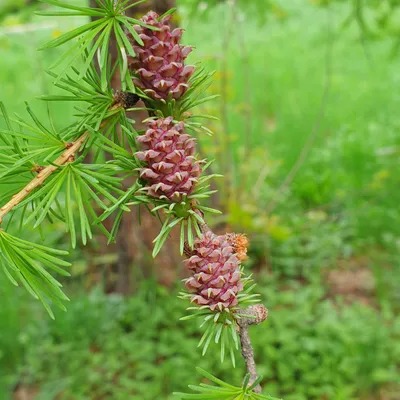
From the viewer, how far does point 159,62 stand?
489mm

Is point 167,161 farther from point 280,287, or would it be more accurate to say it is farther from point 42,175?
point 280,287

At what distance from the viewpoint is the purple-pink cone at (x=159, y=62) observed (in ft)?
1.60

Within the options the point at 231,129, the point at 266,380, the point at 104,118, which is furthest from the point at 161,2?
the point at 231,129

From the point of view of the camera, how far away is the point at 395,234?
2869mm

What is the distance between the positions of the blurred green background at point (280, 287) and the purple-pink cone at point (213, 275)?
1616 millimetres

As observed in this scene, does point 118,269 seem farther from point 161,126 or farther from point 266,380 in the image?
point 161,126

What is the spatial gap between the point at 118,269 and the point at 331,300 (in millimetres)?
1000

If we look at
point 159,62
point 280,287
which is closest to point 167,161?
point 159,62

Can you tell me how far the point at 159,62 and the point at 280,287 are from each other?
2.33 meters

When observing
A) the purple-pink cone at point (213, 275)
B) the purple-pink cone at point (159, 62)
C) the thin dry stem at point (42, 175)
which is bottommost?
the purple-pink cone at point (213, 275)

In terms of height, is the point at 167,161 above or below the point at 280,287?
below

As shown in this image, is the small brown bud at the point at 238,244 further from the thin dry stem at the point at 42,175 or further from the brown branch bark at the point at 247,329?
the thin dry stem at the point at 42,175

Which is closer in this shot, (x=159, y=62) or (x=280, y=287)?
(x=159, y=62)

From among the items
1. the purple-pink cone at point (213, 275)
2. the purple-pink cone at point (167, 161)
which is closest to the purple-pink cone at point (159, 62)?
the purple-pink cone at point (167, 161)
